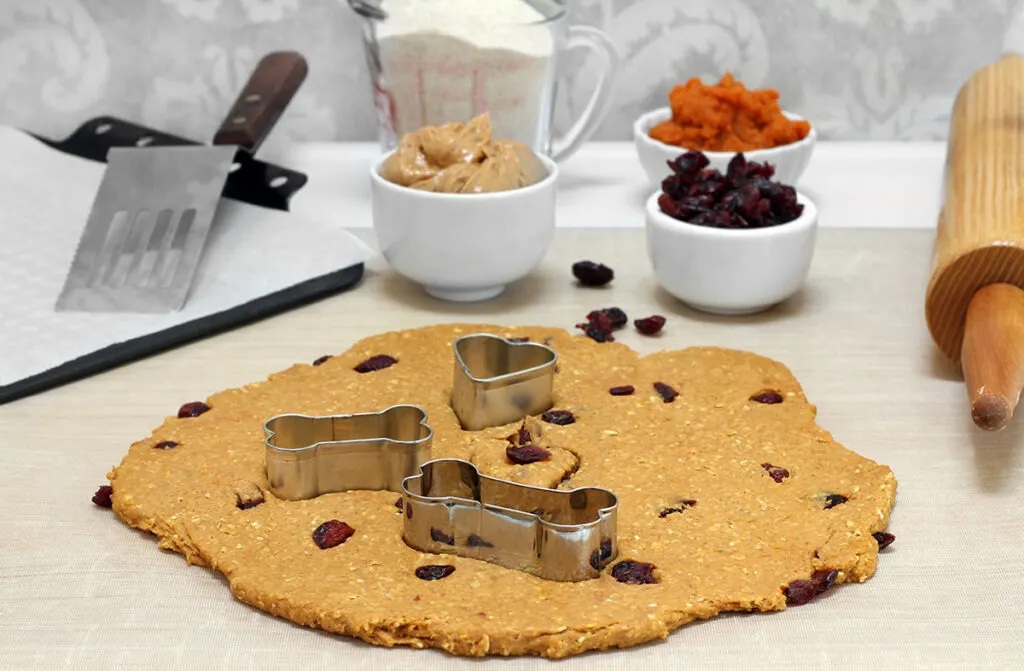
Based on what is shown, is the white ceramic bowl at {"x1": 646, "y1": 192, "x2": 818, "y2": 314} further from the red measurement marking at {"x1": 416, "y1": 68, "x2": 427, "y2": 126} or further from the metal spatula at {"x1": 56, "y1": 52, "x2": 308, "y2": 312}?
the metal spatula at {"x1": 56, "y1": 52, "x2": 308, "y2": 312}

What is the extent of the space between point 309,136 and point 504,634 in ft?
4.56

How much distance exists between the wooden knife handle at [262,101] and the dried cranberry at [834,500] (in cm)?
91

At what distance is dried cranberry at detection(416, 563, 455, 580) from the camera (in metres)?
0.97

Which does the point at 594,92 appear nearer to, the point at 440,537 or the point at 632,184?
the point at 632,184

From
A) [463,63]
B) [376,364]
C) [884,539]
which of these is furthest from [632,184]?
[884,539]

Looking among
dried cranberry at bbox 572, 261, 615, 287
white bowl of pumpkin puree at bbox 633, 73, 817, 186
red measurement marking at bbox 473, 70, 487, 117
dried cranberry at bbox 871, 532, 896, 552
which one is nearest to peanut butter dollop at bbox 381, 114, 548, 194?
dried cranberry at bbox 572, 261, 615, 287

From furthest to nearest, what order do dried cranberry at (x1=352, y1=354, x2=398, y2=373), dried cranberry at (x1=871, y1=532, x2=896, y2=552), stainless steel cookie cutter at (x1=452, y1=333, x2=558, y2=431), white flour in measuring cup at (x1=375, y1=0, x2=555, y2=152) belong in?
white flour in measuring cup at (x1=375, y1=0, x2=555, y2=152), dried cranberry at (x1=352, y1=354, x2=398, y2=373), stainless steel cookie cutter at (x1=452, y1=333, x2=558, y2=431), dried cranberry at (x1=871, y1=532, x2=896, y2=552)

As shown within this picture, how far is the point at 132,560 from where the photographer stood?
1012 mm

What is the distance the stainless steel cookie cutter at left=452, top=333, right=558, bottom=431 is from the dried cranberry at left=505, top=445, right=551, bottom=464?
7cm

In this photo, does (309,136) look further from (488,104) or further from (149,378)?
(149,378)

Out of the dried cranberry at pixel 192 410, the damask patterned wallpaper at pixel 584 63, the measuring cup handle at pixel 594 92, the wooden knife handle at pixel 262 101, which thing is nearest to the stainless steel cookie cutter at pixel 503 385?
the dried cranberry at pixel 192 410

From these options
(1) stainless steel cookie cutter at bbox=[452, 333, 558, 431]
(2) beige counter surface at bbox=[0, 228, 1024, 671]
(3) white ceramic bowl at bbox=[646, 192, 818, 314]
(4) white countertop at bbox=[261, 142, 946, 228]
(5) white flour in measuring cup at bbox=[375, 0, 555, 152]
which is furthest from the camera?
(4) white countertop at bbox=[261, 142, 946, 228]

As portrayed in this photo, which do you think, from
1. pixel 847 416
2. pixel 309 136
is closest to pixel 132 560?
pixel 847 416

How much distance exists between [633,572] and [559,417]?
0.26 m
